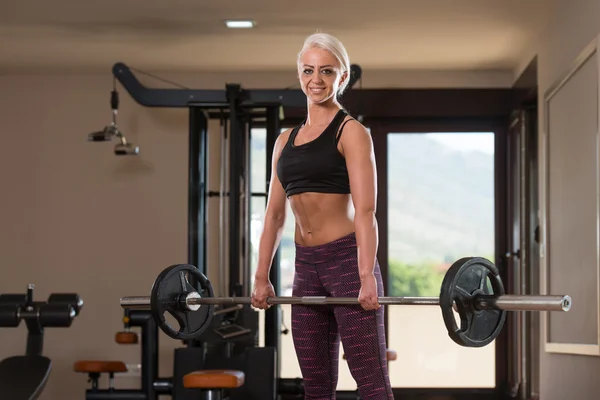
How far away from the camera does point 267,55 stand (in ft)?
21.9

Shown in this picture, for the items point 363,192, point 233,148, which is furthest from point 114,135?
point 363,192

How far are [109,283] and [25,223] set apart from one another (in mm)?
806

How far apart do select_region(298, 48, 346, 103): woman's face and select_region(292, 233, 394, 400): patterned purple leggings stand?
388 mm

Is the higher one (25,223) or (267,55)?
(267,55)

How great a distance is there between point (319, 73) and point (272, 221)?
1.48ft

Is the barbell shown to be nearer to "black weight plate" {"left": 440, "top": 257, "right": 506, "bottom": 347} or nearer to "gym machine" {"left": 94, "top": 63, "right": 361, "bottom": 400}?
"black weight plate" {"left": 440, "top": 257, "right": 506, "bottom": 347}

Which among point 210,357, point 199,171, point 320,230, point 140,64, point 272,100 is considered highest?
point 140,64

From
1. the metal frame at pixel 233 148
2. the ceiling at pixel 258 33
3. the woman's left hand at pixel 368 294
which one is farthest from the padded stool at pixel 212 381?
the woman's left hand at pixel 368 294

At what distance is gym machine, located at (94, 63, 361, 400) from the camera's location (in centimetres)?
536

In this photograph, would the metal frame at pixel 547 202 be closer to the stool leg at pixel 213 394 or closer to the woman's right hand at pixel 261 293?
the stool leg at pixel 213 394

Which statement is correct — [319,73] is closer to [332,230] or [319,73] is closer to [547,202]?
[332,230]

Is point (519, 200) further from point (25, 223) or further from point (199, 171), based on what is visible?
point (25, 223)

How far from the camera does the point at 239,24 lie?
589 centimetres

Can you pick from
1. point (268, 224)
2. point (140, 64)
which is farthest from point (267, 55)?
point (268, 224)
